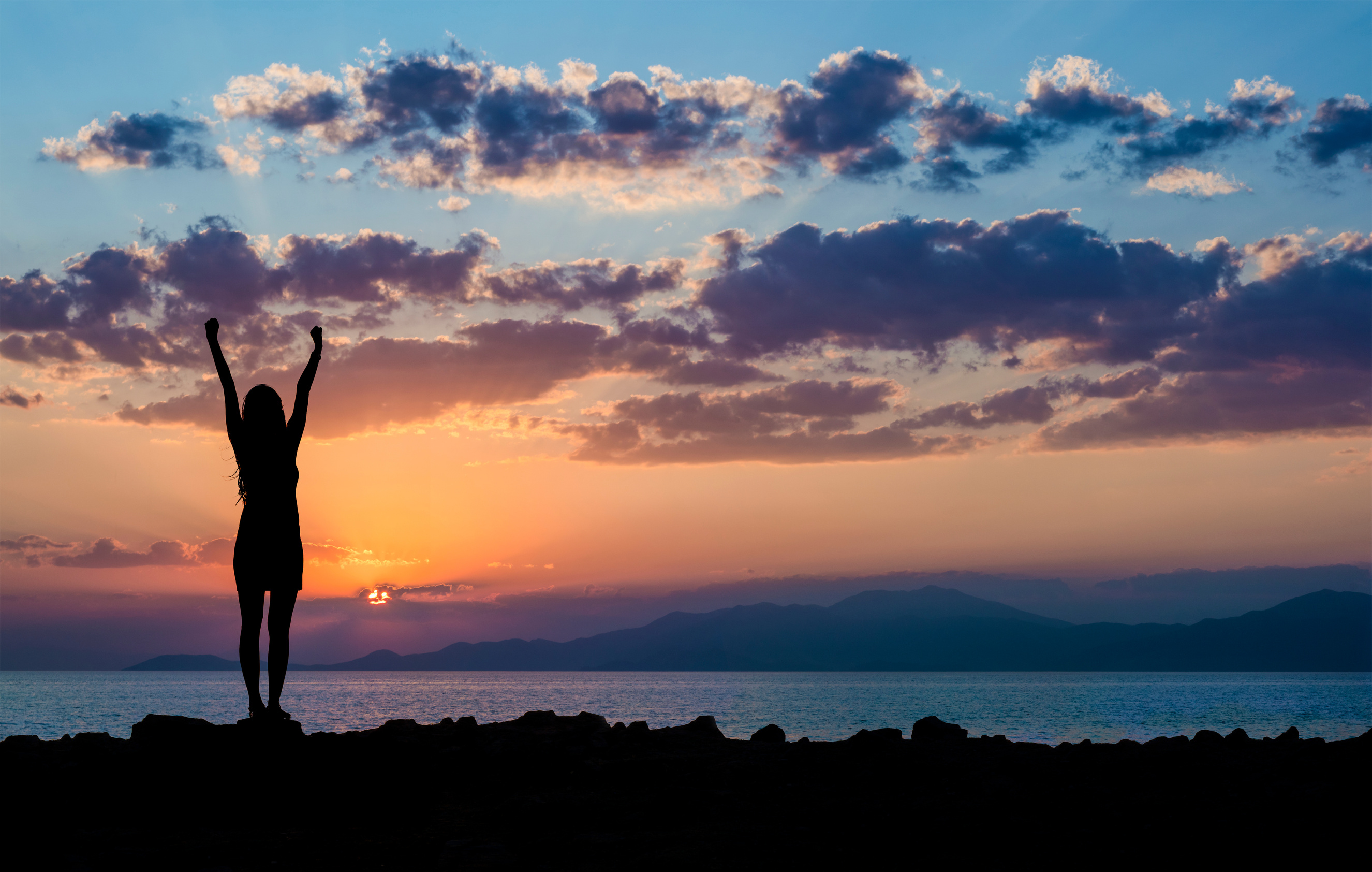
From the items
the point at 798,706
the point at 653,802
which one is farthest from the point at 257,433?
the point at 798,706

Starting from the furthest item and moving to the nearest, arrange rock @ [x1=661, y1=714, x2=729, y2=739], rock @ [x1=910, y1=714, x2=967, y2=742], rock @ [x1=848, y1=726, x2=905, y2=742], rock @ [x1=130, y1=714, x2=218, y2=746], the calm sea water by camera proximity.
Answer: the calm sea water → rock @ [x1=661, y1=714, x2=729, y2=739] → rock @ [x1=910, y1=714, x2=967, y2=742] → rock @ [x1=848, y1=726, x2=905, y2=742] → rock @ [x1=130, y1=714, x2=218, y2=746]

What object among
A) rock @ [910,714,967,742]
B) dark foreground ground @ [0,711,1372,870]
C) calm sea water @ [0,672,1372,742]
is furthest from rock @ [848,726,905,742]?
calm sea water @ [0,672,1372,742]

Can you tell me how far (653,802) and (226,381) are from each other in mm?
6014

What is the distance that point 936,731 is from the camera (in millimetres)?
12570

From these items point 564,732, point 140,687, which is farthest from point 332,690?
point 564,732

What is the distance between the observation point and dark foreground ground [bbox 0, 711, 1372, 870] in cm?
715

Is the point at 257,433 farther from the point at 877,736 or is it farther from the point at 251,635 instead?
the point at 877,736

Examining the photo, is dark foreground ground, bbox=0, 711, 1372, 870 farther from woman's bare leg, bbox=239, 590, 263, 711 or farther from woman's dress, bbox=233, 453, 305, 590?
woman's dress, bbox=233, 453, 305, 590

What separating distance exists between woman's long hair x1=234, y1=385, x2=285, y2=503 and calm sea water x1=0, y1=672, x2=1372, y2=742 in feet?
137

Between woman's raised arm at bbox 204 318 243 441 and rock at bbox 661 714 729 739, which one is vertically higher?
woman's raised arm at bbox 204 318 243 441

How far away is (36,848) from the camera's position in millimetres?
7270

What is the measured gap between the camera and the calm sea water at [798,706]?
60.9m

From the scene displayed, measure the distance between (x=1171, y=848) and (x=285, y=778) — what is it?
7792 mm

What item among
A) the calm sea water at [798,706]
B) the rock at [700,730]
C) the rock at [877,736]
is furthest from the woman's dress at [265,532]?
the calm sea water at [798,706]
